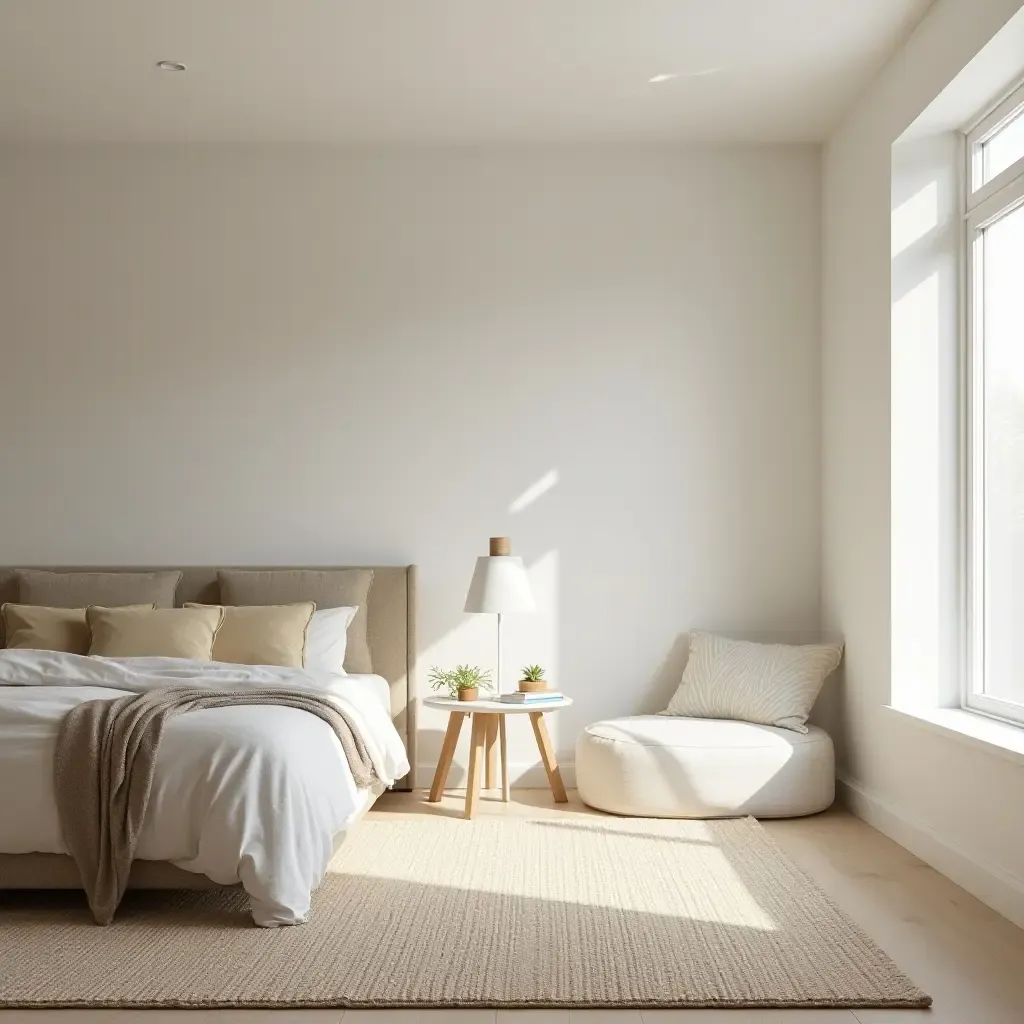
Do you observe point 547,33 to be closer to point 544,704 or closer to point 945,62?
point 945,62

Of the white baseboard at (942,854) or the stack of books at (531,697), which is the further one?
the stack of books at (531,697)

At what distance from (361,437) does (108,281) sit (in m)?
1.42

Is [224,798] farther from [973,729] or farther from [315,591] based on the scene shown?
[973,729]

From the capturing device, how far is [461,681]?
16.2 feet

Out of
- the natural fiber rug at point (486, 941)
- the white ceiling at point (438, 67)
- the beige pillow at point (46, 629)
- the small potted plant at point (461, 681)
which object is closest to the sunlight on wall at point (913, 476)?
the natural fiber rug at point (486, 941)

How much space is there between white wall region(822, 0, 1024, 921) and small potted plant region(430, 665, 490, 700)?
1618 mm

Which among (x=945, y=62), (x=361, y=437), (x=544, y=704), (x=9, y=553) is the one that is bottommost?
(x=544, y=704)

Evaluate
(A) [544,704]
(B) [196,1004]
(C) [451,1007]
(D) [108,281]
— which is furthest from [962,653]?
(D) [108,281]

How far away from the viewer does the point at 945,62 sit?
156 inches

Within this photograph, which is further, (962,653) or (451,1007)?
(962,653)

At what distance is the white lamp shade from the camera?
491 cm

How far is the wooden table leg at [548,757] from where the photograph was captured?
4.96m

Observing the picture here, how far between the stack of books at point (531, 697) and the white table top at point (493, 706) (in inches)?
0.6

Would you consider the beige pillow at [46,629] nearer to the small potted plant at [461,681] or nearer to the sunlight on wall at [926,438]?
the small potted plant at [461,681]
